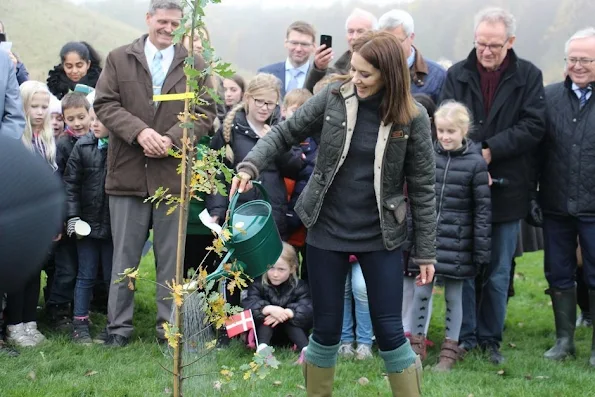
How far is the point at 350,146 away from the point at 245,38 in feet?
39.3

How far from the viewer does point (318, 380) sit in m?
4.72

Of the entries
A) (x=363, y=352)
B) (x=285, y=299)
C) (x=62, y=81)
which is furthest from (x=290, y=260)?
(x=62, y=81)

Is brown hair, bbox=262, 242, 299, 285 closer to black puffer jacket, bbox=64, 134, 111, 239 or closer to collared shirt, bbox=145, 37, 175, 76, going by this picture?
black puffer jacket, bbox=64, 134, 111, 239

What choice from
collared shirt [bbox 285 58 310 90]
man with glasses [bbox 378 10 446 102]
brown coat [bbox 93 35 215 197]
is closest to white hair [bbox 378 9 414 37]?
man with glasses [bbox 378 10 446 102]

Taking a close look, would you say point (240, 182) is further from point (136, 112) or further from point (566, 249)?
point (566, 249)

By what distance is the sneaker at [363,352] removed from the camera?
20.7 feet

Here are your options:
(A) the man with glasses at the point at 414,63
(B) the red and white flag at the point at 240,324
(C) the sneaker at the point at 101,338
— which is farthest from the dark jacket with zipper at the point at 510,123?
(C) the sneaker at the point at 101,338

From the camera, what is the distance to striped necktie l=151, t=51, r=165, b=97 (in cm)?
638

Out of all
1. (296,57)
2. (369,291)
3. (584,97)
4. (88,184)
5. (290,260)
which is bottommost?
(290,260)

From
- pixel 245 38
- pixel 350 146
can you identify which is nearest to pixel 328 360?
pixel 350 146

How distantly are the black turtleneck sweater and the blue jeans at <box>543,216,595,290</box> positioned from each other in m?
2.36

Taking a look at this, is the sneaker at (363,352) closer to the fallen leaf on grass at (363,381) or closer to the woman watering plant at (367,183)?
the fallen leaf on grass at (363,381)

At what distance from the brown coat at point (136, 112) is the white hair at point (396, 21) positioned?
4.51 ft

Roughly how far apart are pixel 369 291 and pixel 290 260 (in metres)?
2.01
